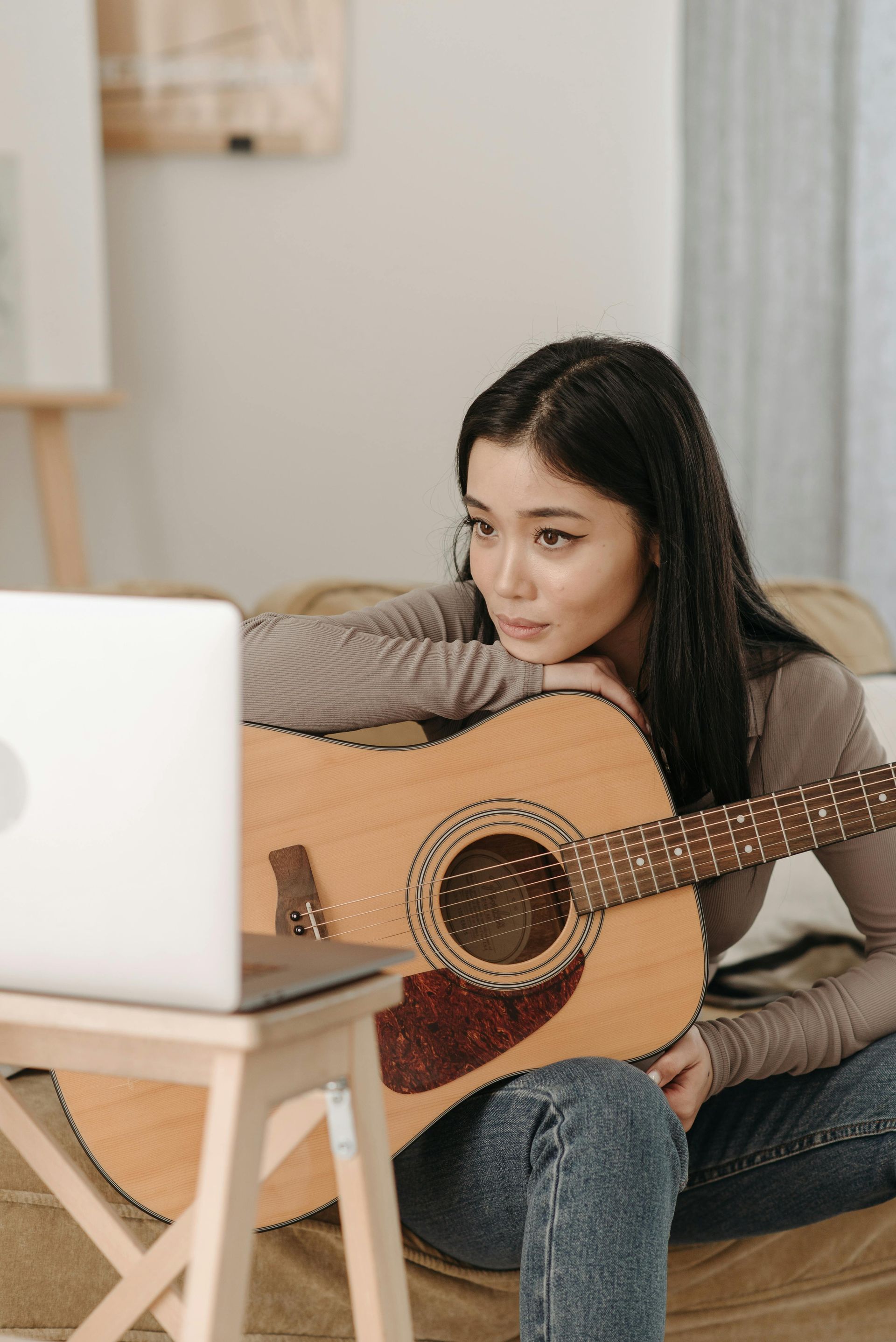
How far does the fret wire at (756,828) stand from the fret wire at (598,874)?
137 mm

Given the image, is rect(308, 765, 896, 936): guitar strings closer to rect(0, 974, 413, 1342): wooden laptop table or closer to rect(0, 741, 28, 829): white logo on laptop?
rect(0, 974, 413, 1342): wooden laptop table

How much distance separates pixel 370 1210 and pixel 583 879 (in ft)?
1.19

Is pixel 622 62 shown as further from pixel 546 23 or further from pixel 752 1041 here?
pixel 752 1041

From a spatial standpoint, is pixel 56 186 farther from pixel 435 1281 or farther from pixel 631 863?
pixel 435 1281

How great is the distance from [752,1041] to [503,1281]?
0.33m

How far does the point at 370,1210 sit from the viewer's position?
71cm

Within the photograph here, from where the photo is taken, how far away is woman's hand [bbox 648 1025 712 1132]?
101cm

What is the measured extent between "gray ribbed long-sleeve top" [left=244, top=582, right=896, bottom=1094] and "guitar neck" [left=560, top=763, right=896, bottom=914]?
86mm

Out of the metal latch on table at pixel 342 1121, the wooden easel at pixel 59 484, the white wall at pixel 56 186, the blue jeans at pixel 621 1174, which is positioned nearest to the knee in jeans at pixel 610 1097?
the blue jeans at pixel 621 1174

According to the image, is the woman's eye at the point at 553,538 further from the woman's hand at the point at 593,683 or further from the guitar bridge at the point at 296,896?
the guitar bridge at the point at 296,896

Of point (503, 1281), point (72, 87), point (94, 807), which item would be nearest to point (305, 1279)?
point (503, 1281)

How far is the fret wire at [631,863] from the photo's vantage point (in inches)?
39.5

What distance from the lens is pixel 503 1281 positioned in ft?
3.67

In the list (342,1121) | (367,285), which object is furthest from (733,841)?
(367,285)
